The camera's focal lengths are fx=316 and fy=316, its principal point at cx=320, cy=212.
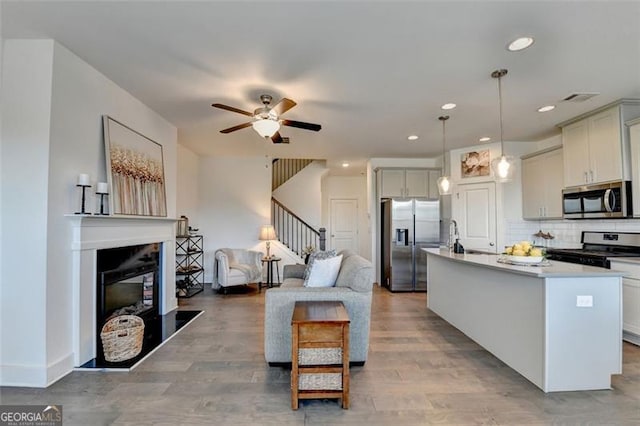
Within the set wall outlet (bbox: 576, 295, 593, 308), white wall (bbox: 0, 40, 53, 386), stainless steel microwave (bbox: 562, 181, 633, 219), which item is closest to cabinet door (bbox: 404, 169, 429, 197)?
stainless steel microwave (bbox: 562, 181, 633, 219)

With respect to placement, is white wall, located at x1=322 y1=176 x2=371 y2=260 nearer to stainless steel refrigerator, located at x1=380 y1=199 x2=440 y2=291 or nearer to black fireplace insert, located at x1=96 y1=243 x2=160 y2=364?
stainless steel refrigerator, located at x1=380 y1=199 x2=440 y2=291

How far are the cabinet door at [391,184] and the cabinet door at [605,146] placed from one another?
3065 millimetres

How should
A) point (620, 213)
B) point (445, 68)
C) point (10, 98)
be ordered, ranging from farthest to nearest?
point (620, 213) < point (445, 68) < point (10, 98)

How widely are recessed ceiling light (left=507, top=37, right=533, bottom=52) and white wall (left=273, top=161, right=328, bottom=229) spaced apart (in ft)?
20.3

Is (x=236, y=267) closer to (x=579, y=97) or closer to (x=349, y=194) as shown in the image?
A: (x=349, y=194)

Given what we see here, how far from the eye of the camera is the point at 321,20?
2.20m

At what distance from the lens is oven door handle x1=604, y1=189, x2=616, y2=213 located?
374cm

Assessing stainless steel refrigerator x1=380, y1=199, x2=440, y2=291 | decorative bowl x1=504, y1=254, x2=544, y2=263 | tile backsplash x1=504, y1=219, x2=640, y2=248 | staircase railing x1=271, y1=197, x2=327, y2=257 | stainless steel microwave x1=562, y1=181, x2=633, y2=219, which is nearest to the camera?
decorative bowl x1=504, y1=254, x2=544, y2=263

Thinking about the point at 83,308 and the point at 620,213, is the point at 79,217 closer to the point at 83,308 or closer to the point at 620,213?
the point at 83,308

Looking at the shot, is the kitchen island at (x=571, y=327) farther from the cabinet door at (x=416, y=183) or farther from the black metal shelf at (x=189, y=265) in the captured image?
the black metal shelf at (x=189, y=265)

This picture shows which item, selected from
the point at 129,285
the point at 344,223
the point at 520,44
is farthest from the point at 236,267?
the point at 520,44

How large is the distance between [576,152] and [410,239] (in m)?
2.84

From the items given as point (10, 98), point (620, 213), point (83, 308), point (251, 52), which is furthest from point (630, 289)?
point (10, 98)

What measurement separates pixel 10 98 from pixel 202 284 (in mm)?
4606
